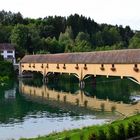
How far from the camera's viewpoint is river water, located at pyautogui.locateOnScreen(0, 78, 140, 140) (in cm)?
2988

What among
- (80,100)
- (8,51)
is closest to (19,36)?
(8,51)

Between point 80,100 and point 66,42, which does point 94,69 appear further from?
point 66,42

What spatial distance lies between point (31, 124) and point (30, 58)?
44918 mm

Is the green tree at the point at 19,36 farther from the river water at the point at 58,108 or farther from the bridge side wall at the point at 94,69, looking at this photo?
the river water at the point at 58,108

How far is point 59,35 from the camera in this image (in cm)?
12081

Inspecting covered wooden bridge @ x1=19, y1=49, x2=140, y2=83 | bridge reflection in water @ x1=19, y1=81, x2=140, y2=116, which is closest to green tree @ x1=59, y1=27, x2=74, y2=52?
covered wooden bridge @ x1=19, y1=49, x2=140, y2=83

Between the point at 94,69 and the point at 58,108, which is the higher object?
the point at 94,69

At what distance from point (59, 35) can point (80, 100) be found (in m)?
78.8

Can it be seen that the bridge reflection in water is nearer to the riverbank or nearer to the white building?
the riverbank

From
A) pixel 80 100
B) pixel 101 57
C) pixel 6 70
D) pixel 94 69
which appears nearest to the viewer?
pixel 80 100

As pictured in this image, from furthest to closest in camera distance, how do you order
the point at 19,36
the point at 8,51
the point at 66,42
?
the point at 66,42 → the point at 19,36 → the point at 8,51

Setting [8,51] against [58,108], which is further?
[8,51]

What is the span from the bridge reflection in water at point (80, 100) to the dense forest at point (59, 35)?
36.7 metres

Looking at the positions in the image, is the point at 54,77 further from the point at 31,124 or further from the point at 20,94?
the point at 31,124
